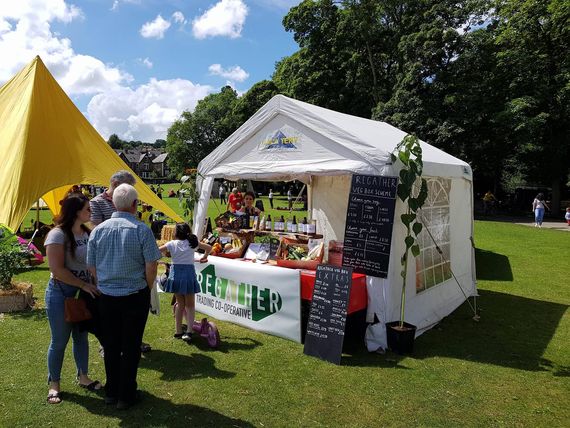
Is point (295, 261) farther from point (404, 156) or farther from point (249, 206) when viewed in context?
point (249, 206)

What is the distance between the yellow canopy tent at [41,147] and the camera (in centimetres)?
693

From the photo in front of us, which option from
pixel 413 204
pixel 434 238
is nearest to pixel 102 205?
pixel 413 204

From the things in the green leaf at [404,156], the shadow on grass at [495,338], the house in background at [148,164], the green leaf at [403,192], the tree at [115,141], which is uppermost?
the tree at [115,141]

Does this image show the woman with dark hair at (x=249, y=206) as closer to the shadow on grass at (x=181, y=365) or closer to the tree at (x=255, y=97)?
the shadow on grass at (x=181, y=365)

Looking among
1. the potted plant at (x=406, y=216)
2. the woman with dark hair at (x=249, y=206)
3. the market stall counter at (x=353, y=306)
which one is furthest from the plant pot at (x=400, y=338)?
the woman with dark hair at (x=249, y=206)

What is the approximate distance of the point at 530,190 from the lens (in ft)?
95.0

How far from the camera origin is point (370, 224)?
4820mm

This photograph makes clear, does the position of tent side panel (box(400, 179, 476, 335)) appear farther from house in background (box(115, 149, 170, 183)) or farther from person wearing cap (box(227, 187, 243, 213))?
house in background (box(115, 149, 170, 183))

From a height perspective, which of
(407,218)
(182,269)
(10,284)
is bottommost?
(10,284)

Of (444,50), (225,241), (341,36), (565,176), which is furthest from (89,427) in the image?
(565,176)

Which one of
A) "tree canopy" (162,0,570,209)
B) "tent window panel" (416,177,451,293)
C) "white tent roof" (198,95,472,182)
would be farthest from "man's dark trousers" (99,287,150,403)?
"tree canopy" (162,0,570,209)

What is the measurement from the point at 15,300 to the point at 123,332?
3694 mm

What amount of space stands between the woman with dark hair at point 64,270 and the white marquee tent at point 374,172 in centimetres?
274

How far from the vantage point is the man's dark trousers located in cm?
301
